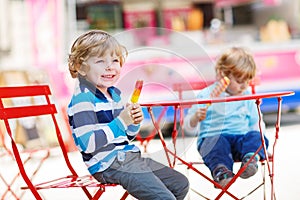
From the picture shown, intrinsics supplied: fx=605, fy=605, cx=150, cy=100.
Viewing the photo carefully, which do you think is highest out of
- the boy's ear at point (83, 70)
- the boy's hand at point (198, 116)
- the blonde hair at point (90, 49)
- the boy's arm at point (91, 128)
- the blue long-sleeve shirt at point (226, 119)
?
the blonde hair at point (90, 49)

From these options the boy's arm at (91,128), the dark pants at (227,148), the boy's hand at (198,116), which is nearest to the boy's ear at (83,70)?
the boy's arm at (91,128)

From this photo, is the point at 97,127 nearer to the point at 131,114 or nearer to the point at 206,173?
the point at 131,114

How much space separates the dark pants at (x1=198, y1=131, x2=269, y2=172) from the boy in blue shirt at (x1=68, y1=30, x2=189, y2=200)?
574 mm

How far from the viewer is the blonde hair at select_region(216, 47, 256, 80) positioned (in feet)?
10.3

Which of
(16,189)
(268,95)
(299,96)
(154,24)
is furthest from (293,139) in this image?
(268,95)

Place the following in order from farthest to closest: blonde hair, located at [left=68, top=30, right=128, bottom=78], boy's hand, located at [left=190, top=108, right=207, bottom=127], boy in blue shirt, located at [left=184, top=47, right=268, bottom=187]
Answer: boy in blue shirt, located at [left=184, top=47, right=268, bottom=187]
boy's hand, located at [left=190, top=108, right=207, bottom=127]
blonde hair, located at [left=68, top=30, right=128, bottom=78]

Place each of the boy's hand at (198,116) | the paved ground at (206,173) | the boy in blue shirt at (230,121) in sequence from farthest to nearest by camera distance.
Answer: the paved ground at (206,173), the boy in blue shirt at (230,121), the boy's hand at (198,116)

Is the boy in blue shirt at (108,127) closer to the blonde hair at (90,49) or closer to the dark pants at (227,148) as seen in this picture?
the blonde hair at (90,49)

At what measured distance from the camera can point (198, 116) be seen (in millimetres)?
2922

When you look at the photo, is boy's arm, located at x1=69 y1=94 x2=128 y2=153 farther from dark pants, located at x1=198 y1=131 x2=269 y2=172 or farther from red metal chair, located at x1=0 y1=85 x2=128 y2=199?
dark pants, located at x1=198 y1=131 x2=269 y2=172

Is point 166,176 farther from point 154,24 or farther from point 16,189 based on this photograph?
point 154,24

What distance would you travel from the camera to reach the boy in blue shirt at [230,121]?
300 centimetres

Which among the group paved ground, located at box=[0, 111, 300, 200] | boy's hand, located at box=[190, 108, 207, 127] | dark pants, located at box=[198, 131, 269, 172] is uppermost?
boy's hand, located at box=[190, 108, 207, 127]

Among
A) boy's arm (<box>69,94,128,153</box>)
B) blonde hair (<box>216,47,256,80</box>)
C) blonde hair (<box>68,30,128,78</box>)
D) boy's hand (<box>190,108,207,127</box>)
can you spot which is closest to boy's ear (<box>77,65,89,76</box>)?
blonde hair (<box>68,30,128,78</box>)
